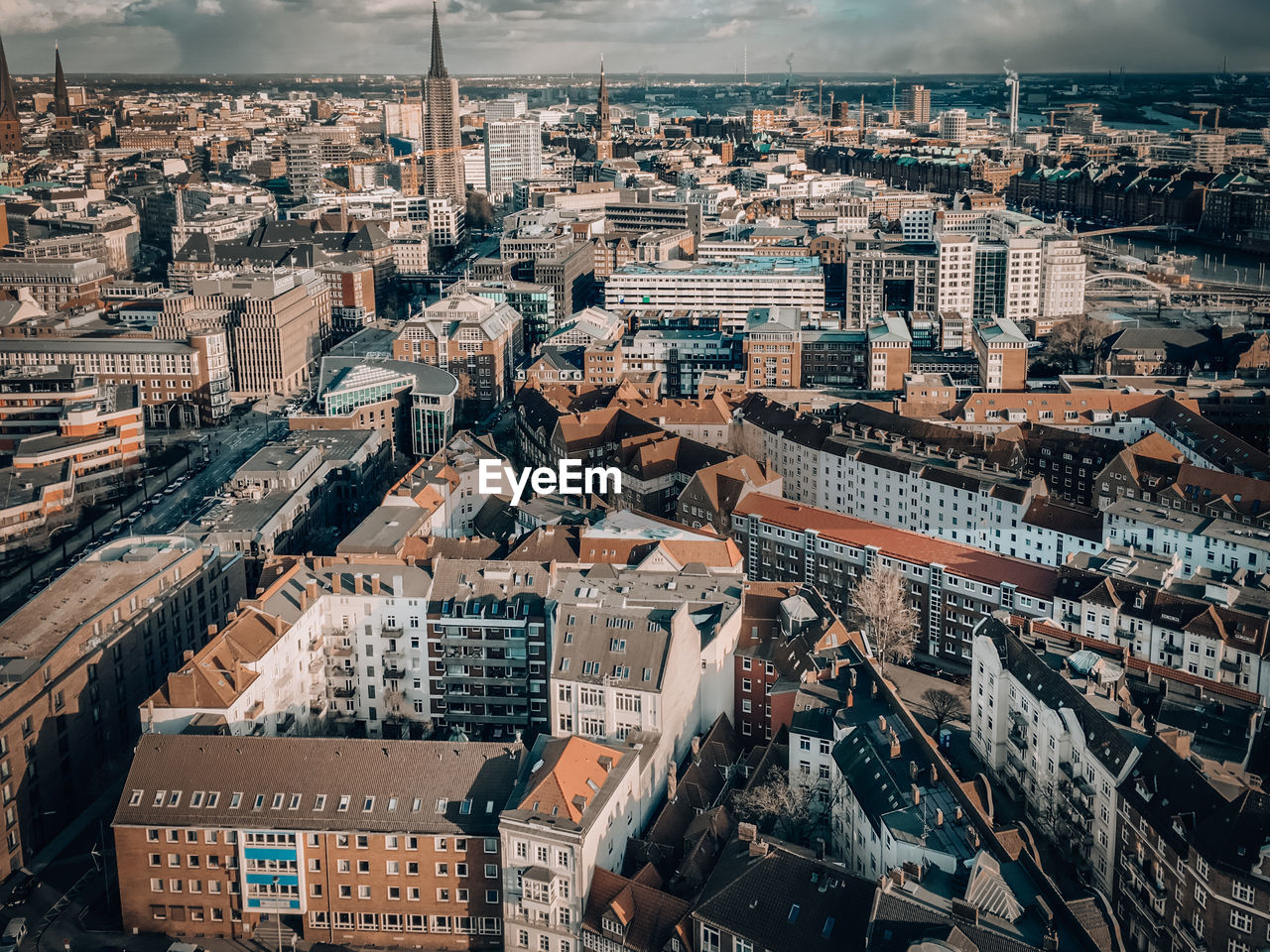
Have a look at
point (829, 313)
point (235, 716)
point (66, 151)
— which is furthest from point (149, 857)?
point (66, 151)

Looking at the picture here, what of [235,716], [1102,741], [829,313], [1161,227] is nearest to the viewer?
[1102,741]

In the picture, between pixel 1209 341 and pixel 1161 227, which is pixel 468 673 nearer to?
pixel 1209 341

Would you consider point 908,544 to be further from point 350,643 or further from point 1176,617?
point 350,643

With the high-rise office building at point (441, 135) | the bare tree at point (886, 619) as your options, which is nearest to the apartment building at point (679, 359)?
the bare tree at point (886, 619)

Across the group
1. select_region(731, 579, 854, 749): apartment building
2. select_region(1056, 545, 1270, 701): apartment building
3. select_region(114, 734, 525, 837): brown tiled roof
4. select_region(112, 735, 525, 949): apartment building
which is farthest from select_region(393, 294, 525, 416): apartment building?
select_region(112, 735, 525, 949): apartment building

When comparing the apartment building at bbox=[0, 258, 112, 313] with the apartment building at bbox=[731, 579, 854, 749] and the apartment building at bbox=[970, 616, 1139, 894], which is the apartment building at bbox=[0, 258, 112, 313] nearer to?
the apartment building at bbox=[731, 579, 854, 749]

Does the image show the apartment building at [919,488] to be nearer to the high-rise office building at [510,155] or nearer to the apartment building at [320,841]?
the apartment building at [320,841]
